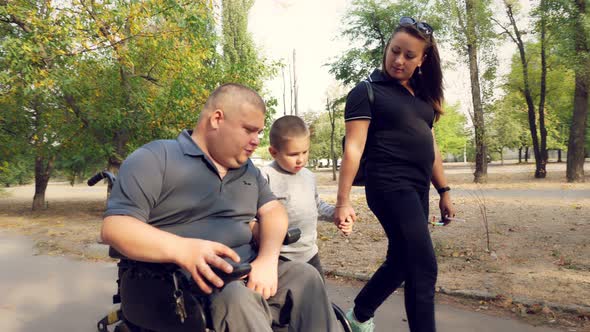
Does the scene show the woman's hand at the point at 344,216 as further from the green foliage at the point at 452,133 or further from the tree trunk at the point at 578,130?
the green foliage at the point at 452,133

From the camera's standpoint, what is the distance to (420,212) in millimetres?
2658

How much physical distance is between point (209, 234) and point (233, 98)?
55cm

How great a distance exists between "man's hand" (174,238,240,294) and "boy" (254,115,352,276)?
1.46 metres

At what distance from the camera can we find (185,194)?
5.63 feet

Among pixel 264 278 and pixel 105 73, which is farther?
pixel 105 73

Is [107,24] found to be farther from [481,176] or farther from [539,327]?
[481,176]

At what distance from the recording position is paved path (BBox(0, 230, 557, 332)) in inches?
136

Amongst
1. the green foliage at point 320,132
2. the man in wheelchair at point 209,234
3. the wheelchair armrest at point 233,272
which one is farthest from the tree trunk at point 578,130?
the green foliage at point 320,132

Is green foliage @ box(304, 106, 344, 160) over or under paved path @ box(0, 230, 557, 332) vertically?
over

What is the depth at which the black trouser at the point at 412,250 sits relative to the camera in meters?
2.59

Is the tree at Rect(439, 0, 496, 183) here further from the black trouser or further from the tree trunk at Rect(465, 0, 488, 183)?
the black trouser

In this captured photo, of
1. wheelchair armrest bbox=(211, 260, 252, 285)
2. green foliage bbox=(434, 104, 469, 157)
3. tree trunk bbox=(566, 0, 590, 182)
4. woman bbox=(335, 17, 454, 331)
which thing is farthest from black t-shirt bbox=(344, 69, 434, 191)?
green foliage bbox=(434, 104, 469, 157)

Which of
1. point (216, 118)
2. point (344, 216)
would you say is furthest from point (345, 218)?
point (216, 118)

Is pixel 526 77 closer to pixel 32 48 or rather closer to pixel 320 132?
pixel 32 48
